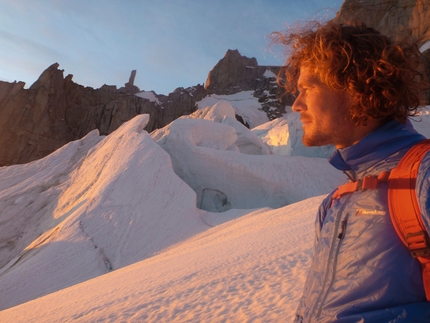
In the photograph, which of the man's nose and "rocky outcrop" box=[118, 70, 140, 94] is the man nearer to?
the man's nose

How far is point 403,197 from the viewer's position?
0.87 metres

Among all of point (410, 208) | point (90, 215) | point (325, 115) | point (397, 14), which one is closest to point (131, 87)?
point (397, 14)

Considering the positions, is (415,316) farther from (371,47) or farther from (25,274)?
(25,274)

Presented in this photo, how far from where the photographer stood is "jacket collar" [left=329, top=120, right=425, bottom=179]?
1043 millimetres

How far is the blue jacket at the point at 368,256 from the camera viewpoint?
90cm

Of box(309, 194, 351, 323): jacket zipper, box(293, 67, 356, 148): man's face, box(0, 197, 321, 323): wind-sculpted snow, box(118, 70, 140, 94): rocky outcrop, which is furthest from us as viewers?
box(118, 70, 140, 94): rocky outcrop

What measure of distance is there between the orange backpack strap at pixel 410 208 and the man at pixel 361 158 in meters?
0.03

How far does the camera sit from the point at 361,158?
1129 mm

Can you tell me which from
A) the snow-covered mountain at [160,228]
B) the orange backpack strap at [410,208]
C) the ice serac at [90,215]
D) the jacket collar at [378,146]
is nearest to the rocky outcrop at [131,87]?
the snow-covered mountain at [160,228]

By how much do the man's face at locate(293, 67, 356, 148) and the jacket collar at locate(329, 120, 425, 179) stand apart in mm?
69

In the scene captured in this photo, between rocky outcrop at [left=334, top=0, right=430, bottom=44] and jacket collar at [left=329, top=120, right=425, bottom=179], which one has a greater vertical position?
rocky outcrop at [left=334, top=0, right=430, bottom=44]

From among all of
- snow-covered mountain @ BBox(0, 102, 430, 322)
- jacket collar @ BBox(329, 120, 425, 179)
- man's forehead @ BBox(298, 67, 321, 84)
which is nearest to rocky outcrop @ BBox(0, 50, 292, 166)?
snow-covered mountain @ BBox(0, 102, 430, 322)

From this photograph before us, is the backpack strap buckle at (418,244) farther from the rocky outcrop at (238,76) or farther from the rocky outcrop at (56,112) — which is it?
the rocky outcrop at (238,76)

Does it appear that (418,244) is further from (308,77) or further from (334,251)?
(308,77)
